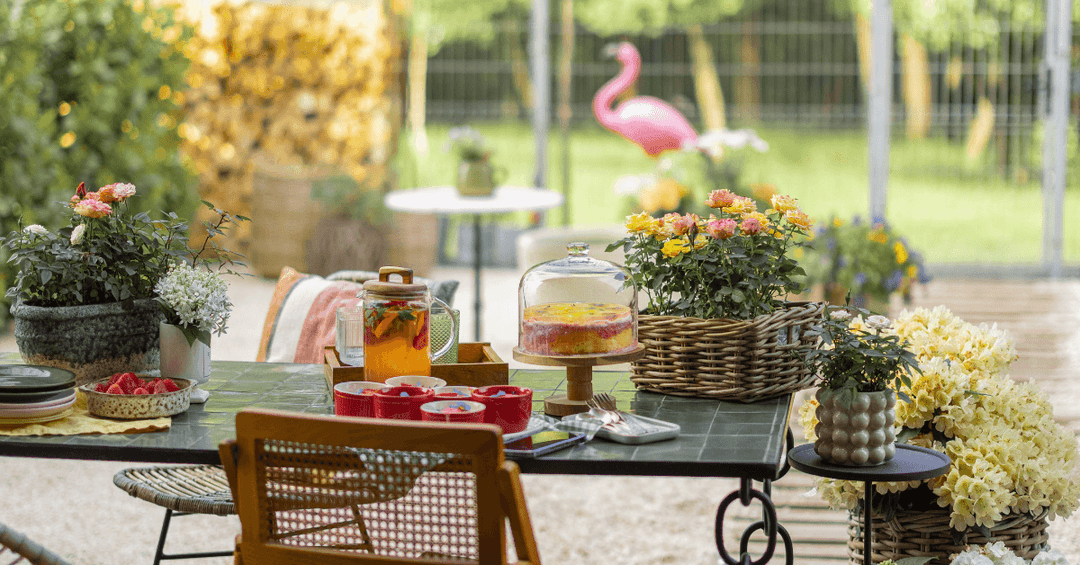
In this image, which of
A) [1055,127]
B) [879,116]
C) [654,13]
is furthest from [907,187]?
[654,13]

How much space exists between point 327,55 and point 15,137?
258 cm

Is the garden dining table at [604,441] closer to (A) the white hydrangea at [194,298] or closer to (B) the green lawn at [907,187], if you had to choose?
(A) the white hydrangea at [194,298]

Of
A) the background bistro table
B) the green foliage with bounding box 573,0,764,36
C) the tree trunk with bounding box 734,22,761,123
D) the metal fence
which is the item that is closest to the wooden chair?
the background bistro table

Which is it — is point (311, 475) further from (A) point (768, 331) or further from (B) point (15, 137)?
(B) point (15, 137)

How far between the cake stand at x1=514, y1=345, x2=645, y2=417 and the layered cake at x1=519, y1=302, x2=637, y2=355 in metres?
0.01

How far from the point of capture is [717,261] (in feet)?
6.70

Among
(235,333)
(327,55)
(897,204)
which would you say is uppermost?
(327,55)

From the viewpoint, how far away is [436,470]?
145 cm

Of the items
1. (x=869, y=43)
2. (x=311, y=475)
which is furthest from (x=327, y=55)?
(x=311, y=475)

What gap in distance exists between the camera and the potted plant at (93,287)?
2.06 metres

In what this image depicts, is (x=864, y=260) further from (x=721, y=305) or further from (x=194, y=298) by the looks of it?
(x=194, y=298)

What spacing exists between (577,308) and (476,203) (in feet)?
9.35

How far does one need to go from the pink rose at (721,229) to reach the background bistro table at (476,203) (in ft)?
8.28

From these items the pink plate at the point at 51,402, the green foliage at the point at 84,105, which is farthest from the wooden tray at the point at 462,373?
the green foliage at the point at 84,105
